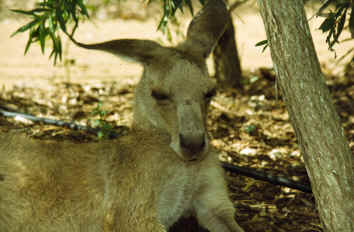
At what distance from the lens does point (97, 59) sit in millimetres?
8484

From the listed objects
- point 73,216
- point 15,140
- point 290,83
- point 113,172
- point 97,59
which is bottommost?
point 73,216

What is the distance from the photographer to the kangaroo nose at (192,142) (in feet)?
9.32

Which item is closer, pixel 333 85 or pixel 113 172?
pixel 113 172

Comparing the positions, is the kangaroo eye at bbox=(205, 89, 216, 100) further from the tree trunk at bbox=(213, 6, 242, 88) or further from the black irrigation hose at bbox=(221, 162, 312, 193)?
the tree trunk at bbox=(213, 6, 242, 88)

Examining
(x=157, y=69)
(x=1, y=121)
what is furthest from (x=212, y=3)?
(x=1, y=121)

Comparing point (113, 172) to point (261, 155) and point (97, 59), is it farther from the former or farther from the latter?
point (97, 59)

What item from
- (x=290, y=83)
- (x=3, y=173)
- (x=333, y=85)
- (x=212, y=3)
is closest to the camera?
(x=290, y=83)

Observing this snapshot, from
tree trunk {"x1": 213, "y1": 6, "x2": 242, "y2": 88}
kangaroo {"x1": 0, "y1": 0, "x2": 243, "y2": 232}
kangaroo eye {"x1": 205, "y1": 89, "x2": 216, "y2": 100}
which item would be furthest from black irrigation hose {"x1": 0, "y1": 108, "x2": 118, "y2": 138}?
tree trunk {"x1": 213, "y1": 6, "x2": 242, "y2": 88}

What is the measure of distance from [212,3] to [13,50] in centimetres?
595

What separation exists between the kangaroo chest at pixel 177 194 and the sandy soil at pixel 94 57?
337 centimetres

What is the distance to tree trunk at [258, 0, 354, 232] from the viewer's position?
2385 mm

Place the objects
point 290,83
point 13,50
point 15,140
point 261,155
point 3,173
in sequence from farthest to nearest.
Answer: point 13,50
point 261,155
point 15,140
point 3,173
point 290,83

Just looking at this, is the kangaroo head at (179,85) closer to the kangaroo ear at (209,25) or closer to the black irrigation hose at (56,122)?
the kangaroo ear at (209,25)

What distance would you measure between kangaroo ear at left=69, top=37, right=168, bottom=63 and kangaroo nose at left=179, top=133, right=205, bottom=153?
0.74 meters
